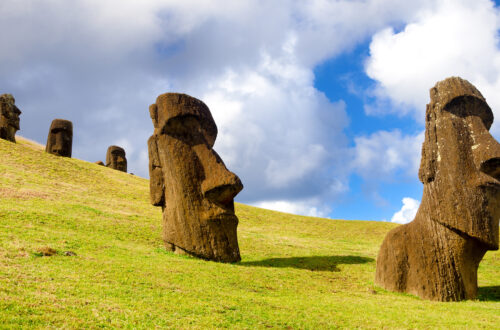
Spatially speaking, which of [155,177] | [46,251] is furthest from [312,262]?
[46,251]

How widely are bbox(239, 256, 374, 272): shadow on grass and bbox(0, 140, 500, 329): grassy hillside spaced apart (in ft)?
0.16

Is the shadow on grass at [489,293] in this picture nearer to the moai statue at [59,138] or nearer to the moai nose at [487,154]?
the moai nose at [487,154]

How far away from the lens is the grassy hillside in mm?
7301

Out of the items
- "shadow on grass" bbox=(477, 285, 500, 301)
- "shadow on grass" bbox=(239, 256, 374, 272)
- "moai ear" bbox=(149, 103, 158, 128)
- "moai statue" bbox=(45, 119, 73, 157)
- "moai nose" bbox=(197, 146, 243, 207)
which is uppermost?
"moai statue" bbox=(45, 119, 73, 157)

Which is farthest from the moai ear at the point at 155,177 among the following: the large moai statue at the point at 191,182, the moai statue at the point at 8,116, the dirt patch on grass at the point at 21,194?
the moai statue at the point at 8,116

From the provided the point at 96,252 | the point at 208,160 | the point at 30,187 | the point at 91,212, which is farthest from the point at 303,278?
the point at 30,187

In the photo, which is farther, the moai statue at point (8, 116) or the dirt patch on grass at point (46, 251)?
the moai statue at point (8, 116)

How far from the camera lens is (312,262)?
54.6 ft

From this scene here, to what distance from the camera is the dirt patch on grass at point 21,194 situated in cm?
2002

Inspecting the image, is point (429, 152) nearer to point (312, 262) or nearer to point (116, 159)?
point (312, 262)

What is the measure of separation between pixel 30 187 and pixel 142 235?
34.4 feet

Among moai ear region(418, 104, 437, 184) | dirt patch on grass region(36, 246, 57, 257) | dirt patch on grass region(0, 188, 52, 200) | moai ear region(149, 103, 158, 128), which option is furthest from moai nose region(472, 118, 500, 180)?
dirt patch on grass region(0, 188, 52, 200)

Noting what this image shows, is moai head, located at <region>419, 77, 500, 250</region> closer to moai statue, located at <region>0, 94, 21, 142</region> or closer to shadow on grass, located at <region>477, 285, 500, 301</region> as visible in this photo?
shadow on grass, located at <region>477, 285, 500, 301</region>

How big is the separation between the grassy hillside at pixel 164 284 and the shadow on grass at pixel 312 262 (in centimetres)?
5
